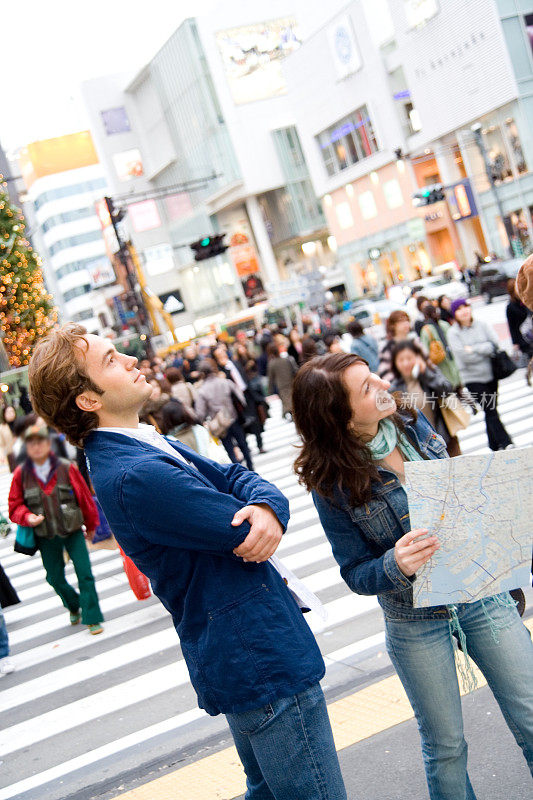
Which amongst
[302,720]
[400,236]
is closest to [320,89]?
[400,236]

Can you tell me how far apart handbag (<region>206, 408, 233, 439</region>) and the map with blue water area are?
31.3 ft

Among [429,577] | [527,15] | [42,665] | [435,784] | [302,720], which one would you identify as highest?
[527,15]

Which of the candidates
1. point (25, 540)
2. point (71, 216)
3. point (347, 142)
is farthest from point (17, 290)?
point (71, 216)

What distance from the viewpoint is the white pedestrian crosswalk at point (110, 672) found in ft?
17.1

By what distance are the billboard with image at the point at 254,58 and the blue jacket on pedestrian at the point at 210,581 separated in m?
73.5

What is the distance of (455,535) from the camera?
8.64ft

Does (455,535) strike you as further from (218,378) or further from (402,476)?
(218,378)

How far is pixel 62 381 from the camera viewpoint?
253 centimetres

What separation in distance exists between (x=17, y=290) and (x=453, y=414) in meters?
29.4

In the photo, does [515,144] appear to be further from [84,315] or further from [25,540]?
[84,315]

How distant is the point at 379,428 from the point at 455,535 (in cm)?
47

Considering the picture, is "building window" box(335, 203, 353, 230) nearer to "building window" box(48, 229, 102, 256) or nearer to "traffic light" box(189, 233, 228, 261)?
"traffic light" box(189, 233, 228, 261)

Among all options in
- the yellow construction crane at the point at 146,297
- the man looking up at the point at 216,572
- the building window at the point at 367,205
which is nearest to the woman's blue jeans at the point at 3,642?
the man looking up at the point at 216,572

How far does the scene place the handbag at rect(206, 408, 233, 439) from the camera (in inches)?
481
